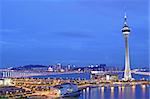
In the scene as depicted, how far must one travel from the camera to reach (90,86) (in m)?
15.4

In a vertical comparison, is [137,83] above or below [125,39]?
below

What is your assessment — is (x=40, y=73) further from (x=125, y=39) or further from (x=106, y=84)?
(x=106, y=84)

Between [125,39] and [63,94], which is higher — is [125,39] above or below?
above

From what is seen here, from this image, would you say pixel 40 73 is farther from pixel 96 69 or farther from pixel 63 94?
pixel 63 94

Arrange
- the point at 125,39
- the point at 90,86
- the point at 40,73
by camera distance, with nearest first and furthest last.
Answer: the point at 90,86 → the point at 125,39 → the point at 40,73

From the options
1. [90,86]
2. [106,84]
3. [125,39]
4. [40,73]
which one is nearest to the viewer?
[90,86]

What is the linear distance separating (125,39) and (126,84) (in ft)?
9.20

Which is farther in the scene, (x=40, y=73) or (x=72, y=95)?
(x=40, y=73)

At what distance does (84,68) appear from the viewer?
96.7 ft

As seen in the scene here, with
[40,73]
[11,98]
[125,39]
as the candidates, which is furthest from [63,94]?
[40,73]

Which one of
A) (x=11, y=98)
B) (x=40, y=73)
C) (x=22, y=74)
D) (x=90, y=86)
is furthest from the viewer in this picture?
(x=40, y=73)

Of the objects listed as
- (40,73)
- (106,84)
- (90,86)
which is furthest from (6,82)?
(40,73)

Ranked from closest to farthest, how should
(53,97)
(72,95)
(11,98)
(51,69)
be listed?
(11,98)
(53,97)
(72,95)
(51,69)

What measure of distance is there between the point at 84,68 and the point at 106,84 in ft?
42.3
